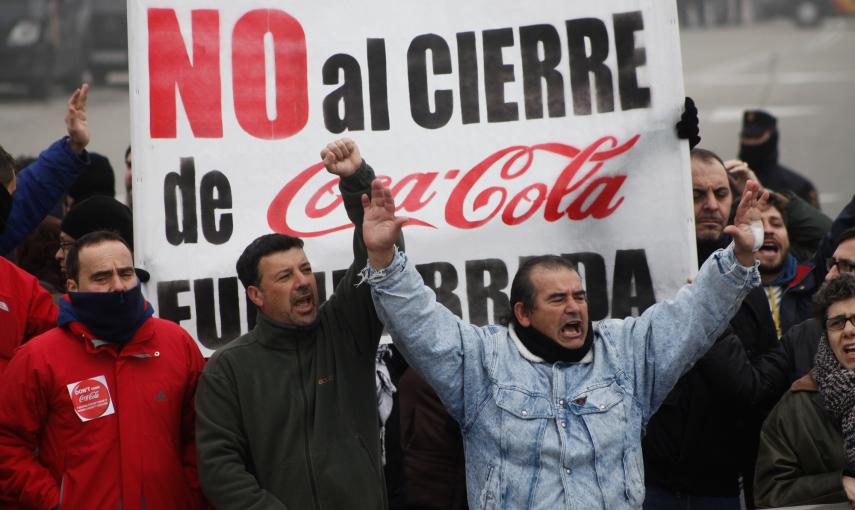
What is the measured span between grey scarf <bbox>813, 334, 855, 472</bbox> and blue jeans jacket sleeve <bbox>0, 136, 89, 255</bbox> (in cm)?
269

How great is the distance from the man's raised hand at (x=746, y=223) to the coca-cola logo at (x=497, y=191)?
90 centimetres

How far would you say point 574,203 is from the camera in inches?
184

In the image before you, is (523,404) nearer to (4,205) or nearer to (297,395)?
(297,395)

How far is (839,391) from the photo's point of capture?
4.00 m

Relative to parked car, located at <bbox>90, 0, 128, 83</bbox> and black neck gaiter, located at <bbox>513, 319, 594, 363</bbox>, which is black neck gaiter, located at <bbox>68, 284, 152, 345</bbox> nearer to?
black neck gaiter, located at <bbox>513, 319, 594, 363</bbox>

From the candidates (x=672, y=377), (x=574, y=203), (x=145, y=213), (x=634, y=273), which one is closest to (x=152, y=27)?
(x=145, y=213)

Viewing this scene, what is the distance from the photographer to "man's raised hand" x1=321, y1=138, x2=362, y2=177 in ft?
12.2

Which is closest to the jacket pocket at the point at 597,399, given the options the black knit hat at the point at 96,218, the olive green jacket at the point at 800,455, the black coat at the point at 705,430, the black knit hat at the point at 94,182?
the olive green jacket at the point at 800,455

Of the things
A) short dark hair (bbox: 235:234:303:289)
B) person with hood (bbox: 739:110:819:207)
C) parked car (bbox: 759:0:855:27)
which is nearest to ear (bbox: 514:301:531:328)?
short dark hair (bbox: 235:234:303:289)

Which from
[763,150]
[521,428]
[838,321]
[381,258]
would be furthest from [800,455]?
[763,150]

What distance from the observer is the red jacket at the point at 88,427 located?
3.85m

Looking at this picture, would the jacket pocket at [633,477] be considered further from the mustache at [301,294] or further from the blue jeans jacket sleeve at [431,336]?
the mustache at [301,294]

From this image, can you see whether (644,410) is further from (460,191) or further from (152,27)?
(152,27)

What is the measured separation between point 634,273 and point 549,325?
0.88 meters
